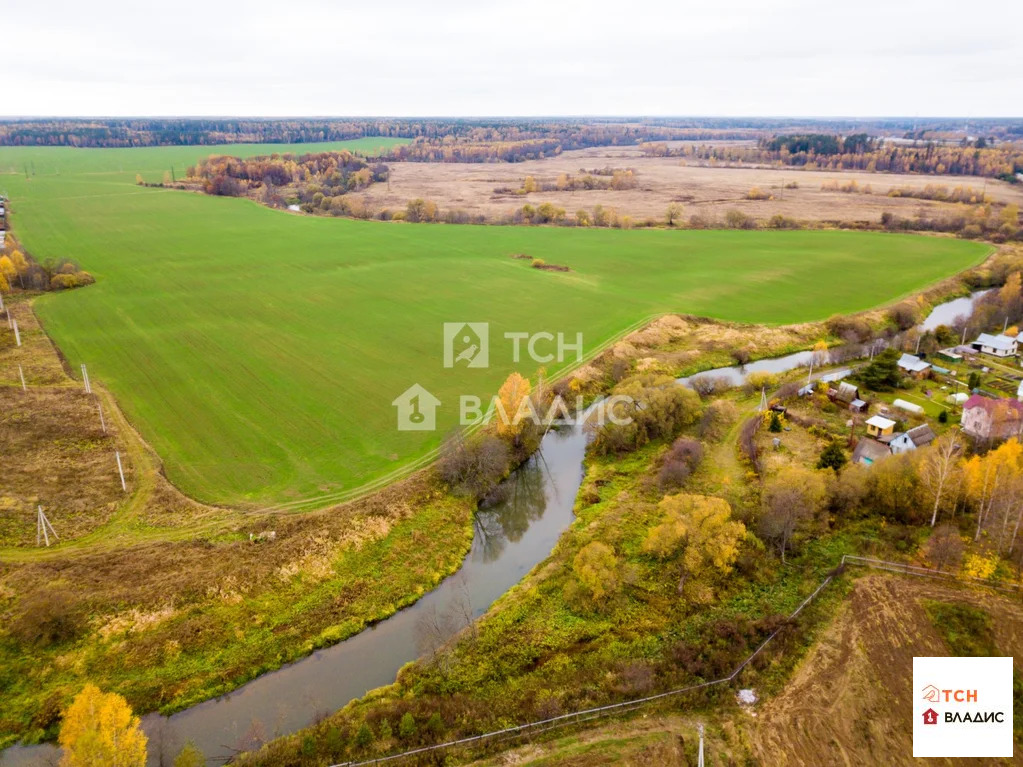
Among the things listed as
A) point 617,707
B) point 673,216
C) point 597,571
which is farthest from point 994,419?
point 673,216

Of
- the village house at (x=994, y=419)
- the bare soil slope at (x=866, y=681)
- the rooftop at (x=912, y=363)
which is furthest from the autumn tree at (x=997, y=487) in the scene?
the rooftop at (x=912, y=363)

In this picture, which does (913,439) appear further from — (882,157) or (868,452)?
(882,157)

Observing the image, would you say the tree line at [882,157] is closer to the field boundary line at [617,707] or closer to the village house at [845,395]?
the village house at [845,395]

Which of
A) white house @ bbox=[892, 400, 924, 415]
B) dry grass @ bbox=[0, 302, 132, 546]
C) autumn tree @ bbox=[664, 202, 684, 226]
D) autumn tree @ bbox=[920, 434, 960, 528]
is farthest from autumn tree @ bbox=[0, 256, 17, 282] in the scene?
autumn tree @ bbox=[664, 202, 684, 226]

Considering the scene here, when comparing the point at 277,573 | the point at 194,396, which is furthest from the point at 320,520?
the point at 194,396

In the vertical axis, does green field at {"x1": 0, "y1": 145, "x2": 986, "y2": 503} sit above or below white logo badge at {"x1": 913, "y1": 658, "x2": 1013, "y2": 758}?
above

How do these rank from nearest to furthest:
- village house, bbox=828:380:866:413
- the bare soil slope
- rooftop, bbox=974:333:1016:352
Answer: the bare soil slope < village house, bbox=828:380:866:413 < rooftop, bbox=974:333:1016:352

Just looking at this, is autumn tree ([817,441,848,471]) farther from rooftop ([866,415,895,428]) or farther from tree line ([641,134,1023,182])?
tree line ([641,134,1023,182])
